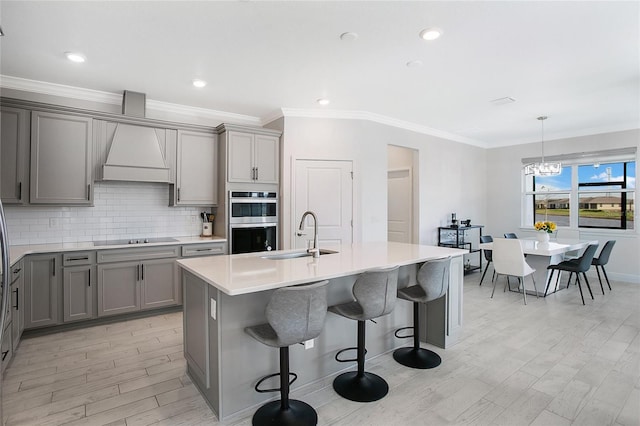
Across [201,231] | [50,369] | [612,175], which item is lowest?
[50,369]

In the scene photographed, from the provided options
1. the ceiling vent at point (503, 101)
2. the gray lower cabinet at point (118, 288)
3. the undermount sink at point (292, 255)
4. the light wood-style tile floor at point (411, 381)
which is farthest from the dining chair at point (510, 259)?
the gray lower cabinet at point (118, 288)

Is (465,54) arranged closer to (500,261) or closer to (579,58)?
(579,58)

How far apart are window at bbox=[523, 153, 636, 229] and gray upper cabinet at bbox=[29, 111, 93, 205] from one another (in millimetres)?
7817

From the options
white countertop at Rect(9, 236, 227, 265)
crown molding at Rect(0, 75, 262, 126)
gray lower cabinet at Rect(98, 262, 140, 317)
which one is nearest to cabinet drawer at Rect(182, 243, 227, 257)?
white countertop at Rect(9, 236, 227, 265)

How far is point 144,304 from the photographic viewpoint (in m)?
4.05

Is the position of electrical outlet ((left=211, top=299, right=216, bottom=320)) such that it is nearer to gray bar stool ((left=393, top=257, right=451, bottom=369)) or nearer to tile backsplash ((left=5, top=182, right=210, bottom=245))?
gray bar stool ((left=393, top=257, right=451, bottom=369))

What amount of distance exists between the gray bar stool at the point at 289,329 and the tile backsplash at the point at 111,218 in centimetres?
307

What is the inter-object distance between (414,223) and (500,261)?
5.32ft

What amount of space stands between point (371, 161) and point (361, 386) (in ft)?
11.7

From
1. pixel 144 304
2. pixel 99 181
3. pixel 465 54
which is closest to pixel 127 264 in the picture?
pixel 144 304

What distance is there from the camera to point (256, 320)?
2.31m

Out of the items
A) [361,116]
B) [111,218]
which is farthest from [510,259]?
[111,218]

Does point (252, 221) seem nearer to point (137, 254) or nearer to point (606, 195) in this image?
point (137, 254)

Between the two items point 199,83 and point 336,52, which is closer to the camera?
point 336,52
